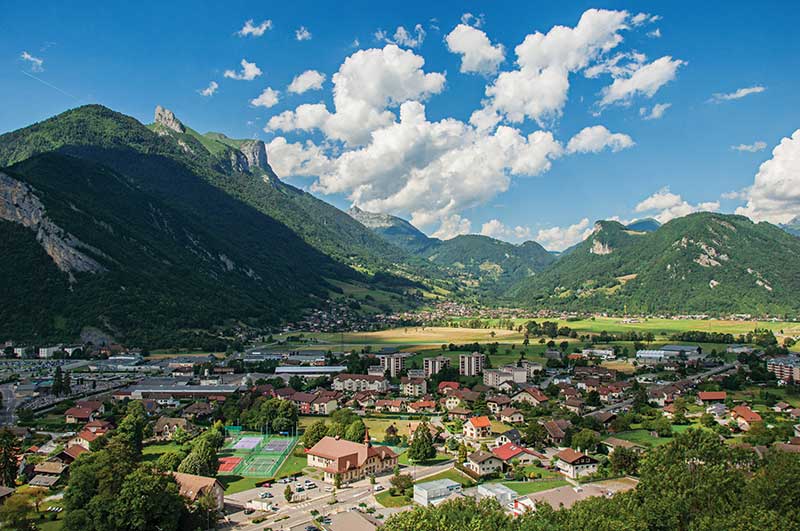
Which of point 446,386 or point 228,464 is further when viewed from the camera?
point 446,386

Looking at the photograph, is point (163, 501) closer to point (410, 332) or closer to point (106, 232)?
point (410, 332)

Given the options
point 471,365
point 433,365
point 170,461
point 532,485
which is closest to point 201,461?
point 170,461

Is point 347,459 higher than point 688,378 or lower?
higher

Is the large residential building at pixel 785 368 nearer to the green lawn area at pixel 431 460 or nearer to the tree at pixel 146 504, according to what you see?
the green lawn area at pixel 431 460

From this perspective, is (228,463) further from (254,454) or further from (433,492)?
(433,492)

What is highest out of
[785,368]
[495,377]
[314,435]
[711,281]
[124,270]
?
[124,270]

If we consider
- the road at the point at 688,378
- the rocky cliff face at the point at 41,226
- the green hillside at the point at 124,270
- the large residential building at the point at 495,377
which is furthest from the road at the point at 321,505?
the rocky cliff face at the point at 41,226

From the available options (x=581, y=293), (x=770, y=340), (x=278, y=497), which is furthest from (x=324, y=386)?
(x=581, y=293)

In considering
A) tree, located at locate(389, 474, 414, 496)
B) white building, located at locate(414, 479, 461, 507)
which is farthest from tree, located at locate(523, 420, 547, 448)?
tree, located at locate(389, 474, 414, 496)
